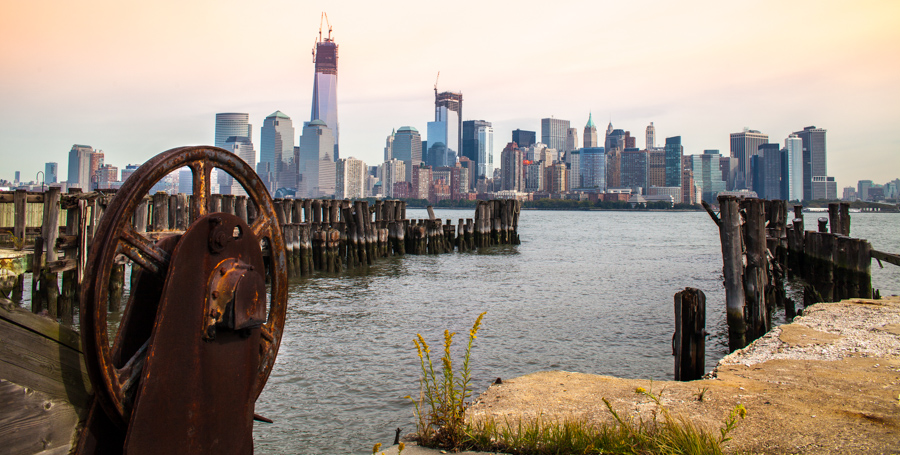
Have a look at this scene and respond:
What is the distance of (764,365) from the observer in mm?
6664

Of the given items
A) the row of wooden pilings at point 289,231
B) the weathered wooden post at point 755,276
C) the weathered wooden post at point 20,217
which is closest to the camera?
the weathered wooden post at point 755,276

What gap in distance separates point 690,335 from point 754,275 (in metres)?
4.10

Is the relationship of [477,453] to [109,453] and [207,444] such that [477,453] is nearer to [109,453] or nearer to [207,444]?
[207,444]

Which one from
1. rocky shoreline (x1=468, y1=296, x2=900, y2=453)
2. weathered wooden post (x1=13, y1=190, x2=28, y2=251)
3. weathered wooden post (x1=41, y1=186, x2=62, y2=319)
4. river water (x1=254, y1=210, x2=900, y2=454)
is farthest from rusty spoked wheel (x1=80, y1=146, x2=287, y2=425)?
weathered wooden post (x1=13, y1=190, x2=28, y2=251)

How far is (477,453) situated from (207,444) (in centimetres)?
190

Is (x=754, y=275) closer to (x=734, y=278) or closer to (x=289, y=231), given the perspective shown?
(x=734, y=278)

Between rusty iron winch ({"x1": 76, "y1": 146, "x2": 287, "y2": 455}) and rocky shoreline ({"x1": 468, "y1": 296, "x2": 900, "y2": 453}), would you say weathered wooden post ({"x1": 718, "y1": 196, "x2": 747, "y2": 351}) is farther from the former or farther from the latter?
rusty iron winch ({"x1": 76, "y1": 146, "x2": 287, "y2": 455})

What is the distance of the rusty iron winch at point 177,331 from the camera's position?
8.18ft

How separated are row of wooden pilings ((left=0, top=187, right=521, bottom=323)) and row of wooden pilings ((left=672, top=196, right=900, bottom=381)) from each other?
5713mm

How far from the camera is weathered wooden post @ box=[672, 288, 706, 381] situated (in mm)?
6930

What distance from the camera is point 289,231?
67.4ft

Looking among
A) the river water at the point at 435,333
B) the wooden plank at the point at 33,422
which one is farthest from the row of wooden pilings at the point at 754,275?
the wooden plank at the point at 33,422

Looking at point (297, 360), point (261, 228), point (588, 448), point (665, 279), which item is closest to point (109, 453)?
point (261, 228)

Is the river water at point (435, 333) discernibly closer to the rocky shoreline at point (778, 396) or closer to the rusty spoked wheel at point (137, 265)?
the rocky shoreline at point (778, 396)
